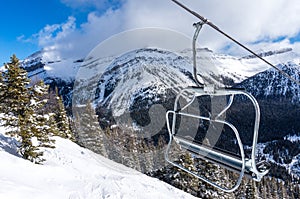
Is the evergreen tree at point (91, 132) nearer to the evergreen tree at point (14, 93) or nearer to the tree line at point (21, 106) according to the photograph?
the tree line at point (21, 106)

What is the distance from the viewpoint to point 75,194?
8484 mm

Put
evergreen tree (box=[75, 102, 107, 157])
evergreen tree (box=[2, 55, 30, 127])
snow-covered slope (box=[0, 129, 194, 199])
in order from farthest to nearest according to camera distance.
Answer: evergreen tree (box=[75, 102, 107, 157])
evergreen tree (box=[2, 55, 30, 127])
snow-covered slope (box=[0, 129, 194, 199])

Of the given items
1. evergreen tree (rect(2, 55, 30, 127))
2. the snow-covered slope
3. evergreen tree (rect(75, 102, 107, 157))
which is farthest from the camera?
evergreen tree (rect(75, 102, 107, 157))

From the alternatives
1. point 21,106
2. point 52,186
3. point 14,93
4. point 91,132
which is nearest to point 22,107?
point 21,106

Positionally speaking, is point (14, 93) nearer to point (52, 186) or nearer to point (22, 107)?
point (22, 107)

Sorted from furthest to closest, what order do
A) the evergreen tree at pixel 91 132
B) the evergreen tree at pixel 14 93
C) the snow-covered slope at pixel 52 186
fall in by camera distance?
the evergreen tree at pixel 91 132 → the evergreen tree at pixel 14 93 → the snow-covered slope at pixel 52 186

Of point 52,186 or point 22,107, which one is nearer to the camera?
point 52,186

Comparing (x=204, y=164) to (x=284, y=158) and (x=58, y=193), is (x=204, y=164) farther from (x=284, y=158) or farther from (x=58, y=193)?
(x=284, y=158)

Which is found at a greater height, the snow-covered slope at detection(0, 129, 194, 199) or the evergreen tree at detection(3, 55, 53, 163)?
the evergreen tree at detection(3, 55, 53, 163)

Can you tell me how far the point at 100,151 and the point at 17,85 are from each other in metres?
17.7

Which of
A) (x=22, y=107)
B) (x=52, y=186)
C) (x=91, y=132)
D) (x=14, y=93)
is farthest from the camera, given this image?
(x=91, y=132)

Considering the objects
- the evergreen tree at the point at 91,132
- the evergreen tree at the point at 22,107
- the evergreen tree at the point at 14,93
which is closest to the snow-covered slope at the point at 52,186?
the evergreen tree at the point at 22,107

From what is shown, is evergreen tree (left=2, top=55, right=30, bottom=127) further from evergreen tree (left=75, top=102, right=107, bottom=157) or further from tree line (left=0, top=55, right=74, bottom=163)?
evergreen tree (left=75, top=102, right=107, bottom=157)

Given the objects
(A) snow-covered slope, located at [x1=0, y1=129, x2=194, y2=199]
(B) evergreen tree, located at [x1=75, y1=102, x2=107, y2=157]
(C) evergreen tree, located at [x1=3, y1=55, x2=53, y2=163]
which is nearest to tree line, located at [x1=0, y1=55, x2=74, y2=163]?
(C) evergreen tree, located at [x1=3, y1=55, x2=53, y2=163]
